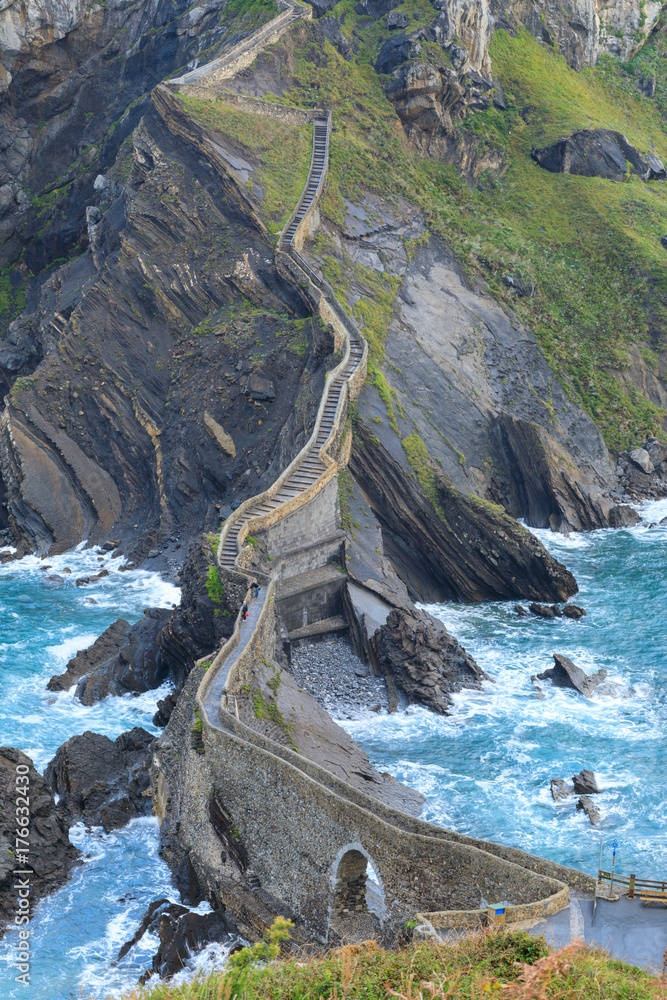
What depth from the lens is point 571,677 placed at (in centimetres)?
3869

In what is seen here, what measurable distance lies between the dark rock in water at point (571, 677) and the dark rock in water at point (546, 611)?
5981 mm

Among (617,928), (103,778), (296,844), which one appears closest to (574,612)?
(103,778)

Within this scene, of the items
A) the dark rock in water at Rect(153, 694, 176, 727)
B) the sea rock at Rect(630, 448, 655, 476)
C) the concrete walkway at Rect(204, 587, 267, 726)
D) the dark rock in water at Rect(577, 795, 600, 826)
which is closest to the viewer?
the concrete walkway at Rect(204, 587, 267, 726)

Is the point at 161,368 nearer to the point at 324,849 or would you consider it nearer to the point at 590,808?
the point at 590,808

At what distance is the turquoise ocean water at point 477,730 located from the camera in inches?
1067

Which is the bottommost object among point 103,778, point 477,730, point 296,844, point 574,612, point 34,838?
point 34,838

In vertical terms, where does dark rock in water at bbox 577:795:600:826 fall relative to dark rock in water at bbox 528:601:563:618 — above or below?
below

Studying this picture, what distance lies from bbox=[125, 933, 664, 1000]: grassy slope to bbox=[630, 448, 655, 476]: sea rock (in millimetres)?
47444

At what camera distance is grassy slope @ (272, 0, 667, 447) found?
213 feet

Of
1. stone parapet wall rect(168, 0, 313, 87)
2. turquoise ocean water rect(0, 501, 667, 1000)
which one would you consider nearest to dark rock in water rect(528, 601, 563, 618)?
turquoise ocean water rect(0, 501, 667, 1000)

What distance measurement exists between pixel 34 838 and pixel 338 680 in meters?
13.7

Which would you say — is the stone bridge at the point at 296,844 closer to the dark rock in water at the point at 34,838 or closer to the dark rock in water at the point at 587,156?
the dark rock in water at the point at 34,838

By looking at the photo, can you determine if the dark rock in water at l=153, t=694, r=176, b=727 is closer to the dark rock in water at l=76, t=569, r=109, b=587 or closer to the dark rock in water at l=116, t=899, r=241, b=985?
the dark rock in water at l=116, t=899, r=241, b=985

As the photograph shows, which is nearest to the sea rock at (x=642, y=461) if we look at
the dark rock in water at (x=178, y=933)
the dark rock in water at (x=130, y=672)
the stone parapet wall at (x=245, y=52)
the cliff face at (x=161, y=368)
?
the cliff face at (x=161, y=368)
